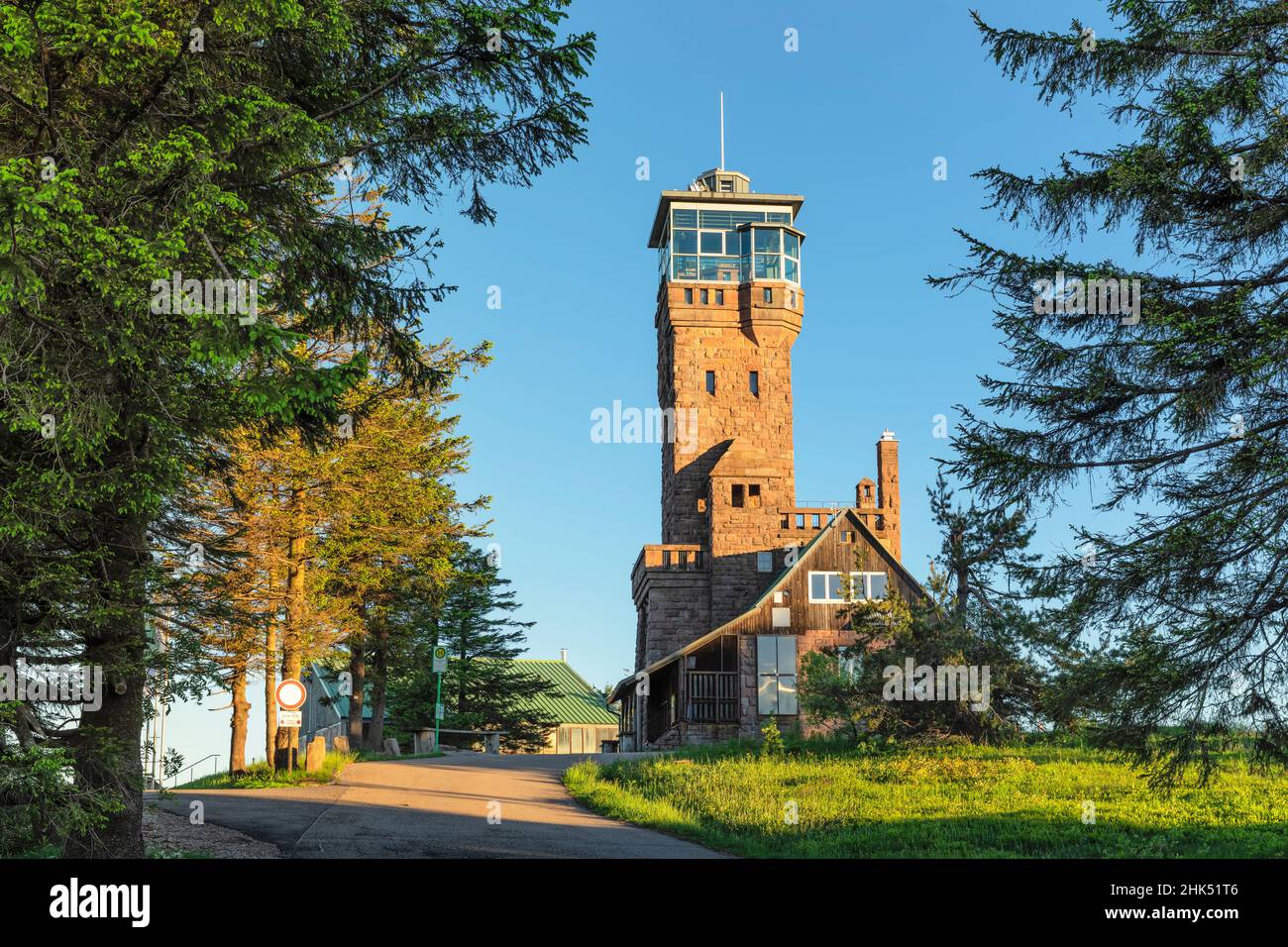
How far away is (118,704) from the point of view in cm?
1103

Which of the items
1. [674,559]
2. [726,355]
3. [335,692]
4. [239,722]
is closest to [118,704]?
[239,722]

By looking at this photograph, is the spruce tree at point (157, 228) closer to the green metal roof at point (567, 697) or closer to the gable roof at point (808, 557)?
the gable roof at point (808, 557)

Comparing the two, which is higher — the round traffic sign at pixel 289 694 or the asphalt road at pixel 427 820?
the round traffic sign at pixel 289 694

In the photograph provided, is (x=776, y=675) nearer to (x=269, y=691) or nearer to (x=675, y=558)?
(x=675, y=558)

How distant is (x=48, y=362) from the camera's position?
9.50 meters

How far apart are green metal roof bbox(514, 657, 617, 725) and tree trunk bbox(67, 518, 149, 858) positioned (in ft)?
152

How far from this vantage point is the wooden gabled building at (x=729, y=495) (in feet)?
122

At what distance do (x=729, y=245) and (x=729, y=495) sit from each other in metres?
11.9

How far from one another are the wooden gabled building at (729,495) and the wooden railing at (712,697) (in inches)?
1.6

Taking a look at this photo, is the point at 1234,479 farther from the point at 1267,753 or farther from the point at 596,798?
the point at 596,798

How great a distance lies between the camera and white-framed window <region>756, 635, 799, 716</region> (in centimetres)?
3634

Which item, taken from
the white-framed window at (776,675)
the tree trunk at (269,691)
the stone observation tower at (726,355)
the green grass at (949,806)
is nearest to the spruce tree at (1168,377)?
the green grass at (949,806)
